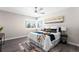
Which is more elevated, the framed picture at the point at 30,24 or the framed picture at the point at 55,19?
the framed picture at the point at 55,19

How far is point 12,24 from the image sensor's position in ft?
9.59

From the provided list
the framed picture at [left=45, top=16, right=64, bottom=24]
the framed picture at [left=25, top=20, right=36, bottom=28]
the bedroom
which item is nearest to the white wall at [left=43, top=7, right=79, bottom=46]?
the bedroom

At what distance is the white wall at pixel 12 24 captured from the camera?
9.27ft

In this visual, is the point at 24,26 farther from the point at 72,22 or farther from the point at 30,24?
the point at 72,22

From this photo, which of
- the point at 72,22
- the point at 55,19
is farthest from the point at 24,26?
the point at 72,22

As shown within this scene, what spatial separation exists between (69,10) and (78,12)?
0.50 metres

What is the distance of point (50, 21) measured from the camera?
416 cm

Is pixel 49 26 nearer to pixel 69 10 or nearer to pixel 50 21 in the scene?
pixel 50 21

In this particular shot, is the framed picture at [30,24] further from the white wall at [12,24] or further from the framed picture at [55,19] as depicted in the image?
the framed picture at [55,19]

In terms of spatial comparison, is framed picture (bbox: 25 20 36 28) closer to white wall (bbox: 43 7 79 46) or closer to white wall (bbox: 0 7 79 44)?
white wall (bbox: 0 7 79 44)

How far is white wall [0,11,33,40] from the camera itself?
111 inches

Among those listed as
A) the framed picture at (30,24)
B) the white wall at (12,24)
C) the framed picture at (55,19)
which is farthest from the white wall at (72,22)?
the white wall at (12,24)
